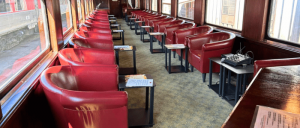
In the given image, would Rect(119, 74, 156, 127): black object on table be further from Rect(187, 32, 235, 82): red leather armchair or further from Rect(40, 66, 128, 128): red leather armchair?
Rect(187, 32, 235, 82): red leather armchair

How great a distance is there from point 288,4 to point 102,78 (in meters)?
2.70

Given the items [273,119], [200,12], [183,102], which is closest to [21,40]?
[183,102]

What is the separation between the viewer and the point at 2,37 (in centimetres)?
175

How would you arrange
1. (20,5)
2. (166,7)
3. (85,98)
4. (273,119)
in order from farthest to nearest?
(166,7) → (20,5) → (85,98) → (273,119)

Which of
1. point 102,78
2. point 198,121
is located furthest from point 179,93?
point 102,78

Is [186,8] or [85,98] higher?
[186,8]

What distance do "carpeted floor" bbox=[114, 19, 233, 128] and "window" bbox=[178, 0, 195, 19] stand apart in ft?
10.5

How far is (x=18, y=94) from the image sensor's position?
1590mm

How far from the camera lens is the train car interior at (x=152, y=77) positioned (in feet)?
4.42

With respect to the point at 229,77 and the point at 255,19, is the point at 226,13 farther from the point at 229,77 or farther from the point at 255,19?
the point at 229,77

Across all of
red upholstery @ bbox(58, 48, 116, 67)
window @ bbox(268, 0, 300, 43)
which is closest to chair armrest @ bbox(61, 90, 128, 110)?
red upholstery @ bbox(58, 48, 116, 67)

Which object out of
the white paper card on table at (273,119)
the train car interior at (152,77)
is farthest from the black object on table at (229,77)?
the white paper card on table at (273,119)

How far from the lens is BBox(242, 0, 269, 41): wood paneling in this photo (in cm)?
334

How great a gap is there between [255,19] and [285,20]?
16.8 inches
